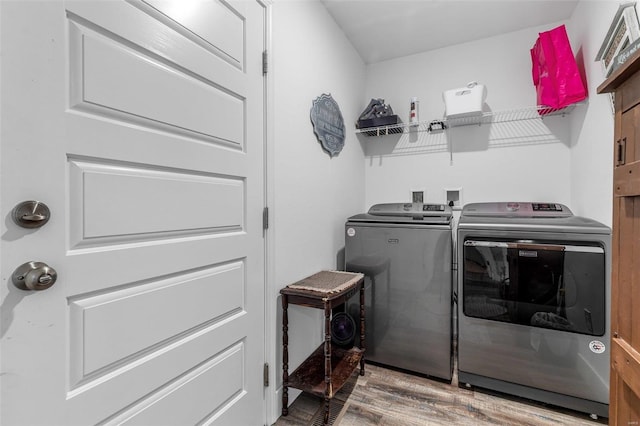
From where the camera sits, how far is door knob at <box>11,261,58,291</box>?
0.66 metres

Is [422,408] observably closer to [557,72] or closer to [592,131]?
[592,131]

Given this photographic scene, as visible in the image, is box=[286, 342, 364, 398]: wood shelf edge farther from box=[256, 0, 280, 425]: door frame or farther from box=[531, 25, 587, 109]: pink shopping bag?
box=[531, 25, 587, 109]: pink shopping bag

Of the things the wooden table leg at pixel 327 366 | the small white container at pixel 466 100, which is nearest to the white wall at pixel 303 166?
the wooden table leg at pixel 327 366

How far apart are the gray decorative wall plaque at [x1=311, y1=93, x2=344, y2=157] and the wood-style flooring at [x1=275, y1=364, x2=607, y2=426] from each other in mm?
1631

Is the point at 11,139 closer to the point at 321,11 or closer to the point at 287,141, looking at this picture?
the point at 287,141

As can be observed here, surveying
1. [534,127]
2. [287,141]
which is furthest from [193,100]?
[534,127]

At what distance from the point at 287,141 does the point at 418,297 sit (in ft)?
4.44

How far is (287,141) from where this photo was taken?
1635mm

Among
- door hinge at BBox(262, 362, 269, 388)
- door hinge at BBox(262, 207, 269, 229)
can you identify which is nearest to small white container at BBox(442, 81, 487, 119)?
door hinge at BBox(262, 207, 269, 229)

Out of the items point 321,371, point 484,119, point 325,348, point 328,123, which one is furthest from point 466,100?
point 321,371

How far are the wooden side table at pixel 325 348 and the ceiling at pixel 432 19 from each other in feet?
6.26

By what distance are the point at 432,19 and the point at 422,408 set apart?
8.74ft

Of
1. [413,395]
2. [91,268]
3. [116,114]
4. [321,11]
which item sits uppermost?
[321,11]

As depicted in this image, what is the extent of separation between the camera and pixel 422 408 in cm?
166
